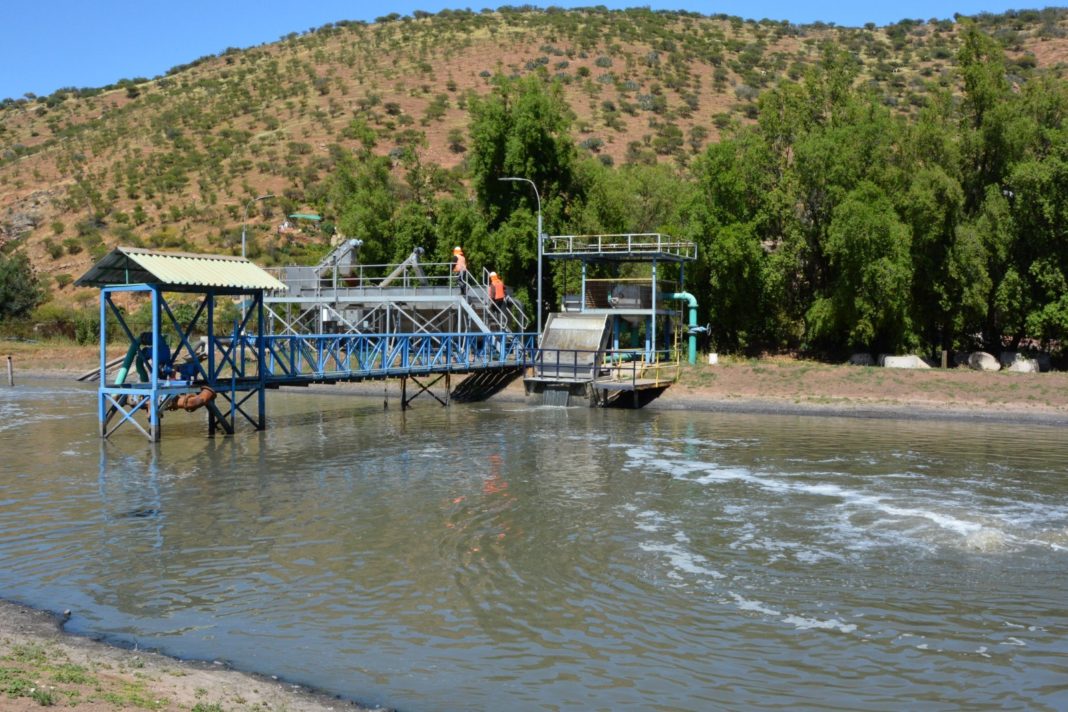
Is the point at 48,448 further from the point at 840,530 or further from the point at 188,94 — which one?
the point at 188,94

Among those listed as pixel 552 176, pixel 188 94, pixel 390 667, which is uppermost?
pixel 188 94

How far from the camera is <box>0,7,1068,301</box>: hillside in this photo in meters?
73.8

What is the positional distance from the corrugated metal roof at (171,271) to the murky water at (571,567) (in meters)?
4.20

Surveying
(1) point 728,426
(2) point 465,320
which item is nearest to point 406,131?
(2) point 465,320

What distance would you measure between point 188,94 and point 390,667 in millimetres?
105654

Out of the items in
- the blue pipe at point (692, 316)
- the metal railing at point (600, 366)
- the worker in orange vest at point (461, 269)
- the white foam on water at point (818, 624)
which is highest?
the worker in orange vest at point (461, 269)

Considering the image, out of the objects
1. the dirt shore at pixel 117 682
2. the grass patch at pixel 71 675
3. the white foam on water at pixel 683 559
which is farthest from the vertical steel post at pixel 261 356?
the grass patch at pixel 71 675

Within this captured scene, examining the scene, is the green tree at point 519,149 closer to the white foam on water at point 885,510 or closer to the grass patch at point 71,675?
the white foam on water at point 885,510

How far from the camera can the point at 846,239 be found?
38000 mm

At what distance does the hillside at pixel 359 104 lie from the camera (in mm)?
73750

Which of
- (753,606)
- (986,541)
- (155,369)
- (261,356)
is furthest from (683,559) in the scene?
(261,356)

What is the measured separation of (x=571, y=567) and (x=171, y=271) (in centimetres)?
1445

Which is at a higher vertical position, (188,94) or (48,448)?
(188,94)

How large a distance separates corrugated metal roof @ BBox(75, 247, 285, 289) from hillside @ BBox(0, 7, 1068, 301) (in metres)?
39.9
